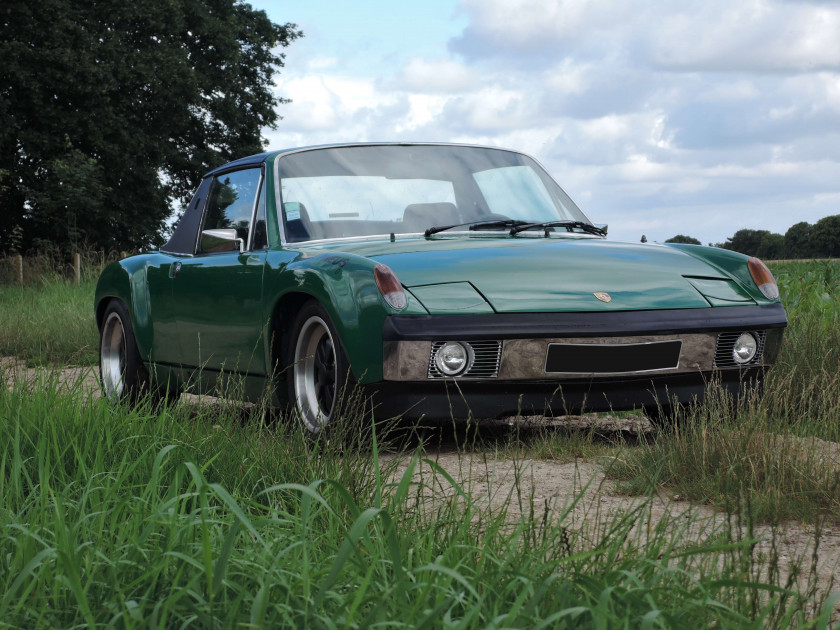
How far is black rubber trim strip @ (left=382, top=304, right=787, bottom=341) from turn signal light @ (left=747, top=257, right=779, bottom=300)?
0.23 meters

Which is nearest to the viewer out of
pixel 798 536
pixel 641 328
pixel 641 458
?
pixel 798 536

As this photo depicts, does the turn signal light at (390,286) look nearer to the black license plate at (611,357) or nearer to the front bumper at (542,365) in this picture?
the front bumper at (542,365)

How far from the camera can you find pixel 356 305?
5.00 metres

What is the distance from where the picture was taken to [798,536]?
3.67m

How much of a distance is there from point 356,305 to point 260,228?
1.51 m

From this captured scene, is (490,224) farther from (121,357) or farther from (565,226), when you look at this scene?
(121,357)

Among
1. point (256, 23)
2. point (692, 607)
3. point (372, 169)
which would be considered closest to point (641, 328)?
point (372, 169)

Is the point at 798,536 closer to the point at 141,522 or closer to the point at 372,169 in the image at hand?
the point at 141,522

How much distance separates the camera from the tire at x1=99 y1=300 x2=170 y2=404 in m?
7.38

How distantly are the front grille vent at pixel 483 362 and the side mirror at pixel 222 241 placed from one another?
1.79 metres

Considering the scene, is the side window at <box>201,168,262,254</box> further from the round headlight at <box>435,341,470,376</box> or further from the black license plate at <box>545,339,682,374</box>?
the black license plate at <box>545,339,682,374</box>

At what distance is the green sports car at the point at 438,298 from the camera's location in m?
4.96

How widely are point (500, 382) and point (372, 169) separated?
1.78 m

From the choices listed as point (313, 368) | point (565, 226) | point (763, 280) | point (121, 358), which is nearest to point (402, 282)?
point (313, 368)
